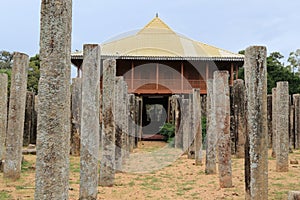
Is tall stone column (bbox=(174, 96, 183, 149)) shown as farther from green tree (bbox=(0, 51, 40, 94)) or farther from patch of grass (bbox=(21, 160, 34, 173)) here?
green tree (bbox=(0, 51, 40, 94))

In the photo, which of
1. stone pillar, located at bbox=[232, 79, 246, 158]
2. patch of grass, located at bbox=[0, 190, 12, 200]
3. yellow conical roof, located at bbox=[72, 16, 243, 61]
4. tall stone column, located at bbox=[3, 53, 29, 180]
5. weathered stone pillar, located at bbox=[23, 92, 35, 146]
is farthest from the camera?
yellow conical roof, located at bbox=[72, 16, 243, 61]

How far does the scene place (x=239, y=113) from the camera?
12039 millimetres

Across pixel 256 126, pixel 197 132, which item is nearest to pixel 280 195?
pixel 256 126

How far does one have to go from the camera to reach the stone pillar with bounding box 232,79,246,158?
11867 millimetres

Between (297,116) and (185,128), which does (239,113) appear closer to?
(185,128)

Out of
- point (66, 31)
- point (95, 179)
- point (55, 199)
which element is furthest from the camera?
point (95, 179)

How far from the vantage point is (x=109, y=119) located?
25.8ft

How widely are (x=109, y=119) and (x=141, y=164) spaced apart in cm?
437

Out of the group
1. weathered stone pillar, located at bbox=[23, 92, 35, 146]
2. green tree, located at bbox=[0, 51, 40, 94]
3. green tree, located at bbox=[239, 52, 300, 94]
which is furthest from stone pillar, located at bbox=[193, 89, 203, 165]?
green tree, located at bbox=[239, 52, 300, 94]

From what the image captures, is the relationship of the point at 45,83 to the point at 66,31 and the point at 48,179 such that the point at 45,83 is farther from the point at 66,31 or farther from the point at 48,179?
the point at 48,179

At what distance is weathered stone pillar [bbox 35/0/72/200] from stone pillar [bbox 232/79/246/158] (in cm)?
853

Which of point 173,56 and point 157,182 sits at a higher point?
point 173,56

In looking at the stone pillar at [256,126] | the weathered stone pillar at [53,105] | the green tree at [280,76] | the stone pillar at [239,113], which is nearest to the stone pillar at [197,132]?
the stone pillar at [239,113]

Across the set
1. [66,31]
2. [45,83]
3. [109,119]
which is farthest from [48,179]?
[109,119]
